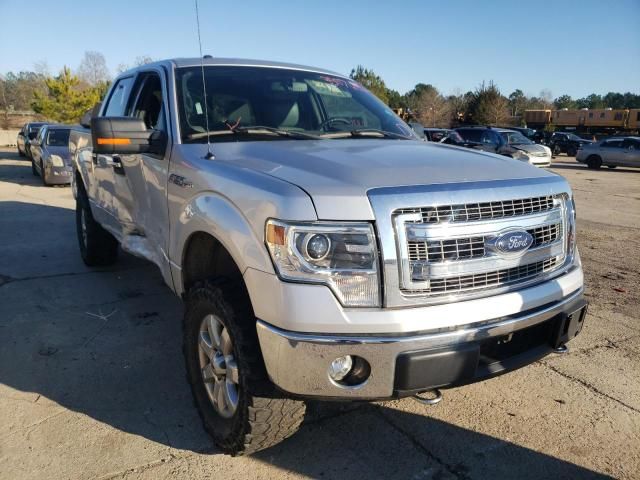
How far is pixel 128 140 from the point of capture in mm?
3045

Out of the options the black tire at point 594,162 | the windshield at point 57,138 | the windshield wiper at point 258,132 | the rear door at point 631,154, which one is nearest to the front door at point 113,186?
the windshield wiper at point 258,132

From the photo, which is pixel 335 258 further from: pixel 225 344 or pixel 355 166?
pixel 225 344

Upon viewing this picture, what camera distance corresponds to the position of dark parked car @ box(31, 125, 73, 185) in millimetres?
12772

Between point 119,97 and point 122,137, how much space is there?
77.9 inches

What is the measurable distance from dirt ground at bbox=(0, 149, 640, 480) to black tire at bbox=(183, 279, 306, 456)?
0.53 ft

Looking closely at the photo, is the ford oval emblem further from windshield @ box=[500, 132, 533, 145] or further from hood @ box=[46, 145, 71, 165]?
windshield @ box=[500, 132, 533, 145]

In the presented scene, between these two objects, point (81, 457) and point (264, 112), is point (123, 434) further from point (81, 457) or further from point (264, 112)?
point (264, 112)

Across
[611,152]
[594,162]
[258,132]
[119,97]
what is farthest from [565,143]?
[258,132]

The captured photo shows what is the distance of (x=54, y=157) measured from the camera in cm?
1282

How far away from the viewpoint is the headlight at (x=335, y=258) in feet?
6.83

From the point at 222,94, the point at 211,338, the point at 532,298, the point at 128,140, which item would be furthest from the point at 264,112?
the point at 532,298

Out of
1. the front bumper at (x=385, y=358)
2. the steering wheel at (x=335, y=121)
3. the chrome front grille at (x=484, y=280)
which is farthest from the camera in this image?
the steering wheel at (x=335, y=121)

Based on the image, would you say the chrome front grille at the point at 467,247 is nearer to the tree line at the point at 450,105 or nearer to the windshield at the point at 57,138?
the windshield at the point at 57,138

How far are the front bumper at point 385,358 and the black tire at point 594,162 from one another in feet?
82.8
